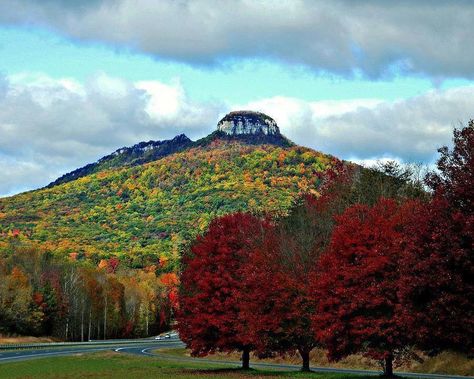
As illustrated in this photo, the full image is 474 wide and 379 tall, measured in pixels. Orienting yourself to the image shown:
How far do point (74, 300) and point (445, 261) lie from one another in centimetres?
10965

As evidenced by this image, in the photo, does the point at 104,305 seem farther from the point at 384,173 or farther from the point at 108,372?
the point at 108,372

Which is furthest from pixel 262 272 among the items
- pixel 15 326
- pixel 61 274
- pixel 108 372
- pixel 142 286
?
pixel 142 286

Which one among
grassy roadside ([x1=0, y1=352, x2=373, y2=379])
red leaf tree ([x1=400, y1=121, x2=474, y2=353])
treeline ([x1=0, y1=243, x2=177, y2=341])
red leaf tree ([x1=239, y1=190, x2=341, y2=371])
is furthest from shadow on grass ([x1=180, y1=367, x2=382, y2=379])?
treeline ([x1=0, y1=243, x2=177, y2=341])

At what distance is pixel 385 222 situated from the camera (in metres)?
42.0

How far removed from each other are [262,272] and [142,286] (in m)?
118

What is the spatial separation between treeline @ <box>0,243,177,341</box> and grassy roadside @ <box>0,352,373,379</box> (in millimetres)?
40237

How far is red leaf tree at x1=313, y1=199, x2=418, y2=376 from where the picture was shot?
39.2 meters

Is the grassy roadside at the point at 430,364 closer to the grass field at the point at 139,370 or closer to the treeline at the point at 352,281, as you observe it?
the grass field at the point at 139,370

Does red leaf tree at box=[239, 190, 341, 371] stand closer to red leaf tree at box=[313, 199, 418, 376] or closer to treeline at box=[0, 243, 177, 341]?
red leaf tree at box=[313, 199, 418, 376]

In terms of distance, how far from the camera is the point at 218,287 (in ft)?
184

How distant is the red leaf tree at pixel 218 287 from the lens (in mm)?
55312

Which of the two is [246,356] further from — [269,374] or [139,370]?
[139,370]

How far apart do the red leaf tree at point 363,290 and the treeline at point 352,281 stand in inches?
2.3

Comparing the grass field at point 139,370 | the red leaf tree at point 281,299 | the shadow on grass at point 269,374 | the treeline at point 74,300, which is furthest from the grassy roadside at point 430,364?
the treeline at point 74,300
